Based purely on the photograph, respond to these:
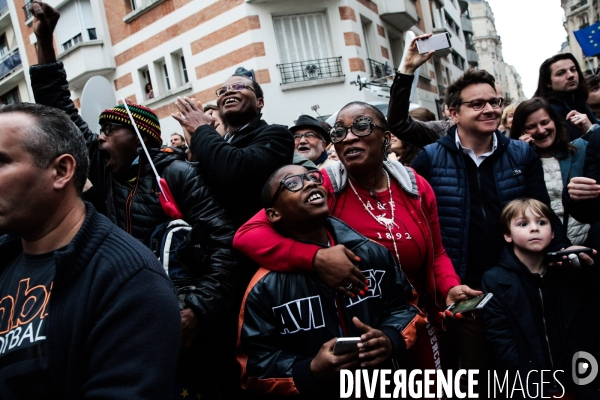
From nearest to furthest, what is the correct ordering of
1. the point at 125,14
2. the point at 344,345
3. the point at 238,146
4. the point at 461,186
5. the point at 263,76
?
the point at 344,345, the point at 238,146, the point at 461,186, the point at 263,76, the point at 125,14

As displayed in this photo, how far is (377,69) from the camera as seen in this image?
49.6ft

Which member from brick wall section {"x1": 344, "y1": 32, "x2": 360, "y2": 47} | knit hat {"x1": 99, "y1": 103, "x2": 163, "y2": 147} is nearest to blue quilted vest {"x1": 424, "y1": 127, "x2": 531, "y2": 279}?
knit hat {"x1": 99, "y1": 103, "x2": 163, "y2": 147}

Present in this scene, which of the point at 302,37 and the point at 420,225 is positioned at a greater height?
the point at 302,37

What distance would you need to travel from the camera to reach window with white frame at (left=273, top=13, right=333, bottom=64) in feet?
45.4

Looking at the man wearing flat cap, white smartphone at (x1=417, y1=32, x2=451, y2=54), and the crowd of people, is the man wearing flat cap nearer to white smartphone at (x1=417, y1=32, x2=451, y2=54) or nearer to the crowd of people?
the crowd of people

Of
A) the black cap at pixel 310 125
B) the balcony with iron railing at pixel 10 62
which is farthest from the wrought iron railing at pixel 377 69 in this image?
the balcony with iron railing at pixel 10 62

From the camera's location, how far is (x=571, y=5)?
6100 centimetres

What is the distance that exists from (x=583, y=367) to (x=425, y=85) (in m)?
17.4

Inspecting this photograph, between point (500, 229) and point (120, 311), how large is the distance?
7.89 ft

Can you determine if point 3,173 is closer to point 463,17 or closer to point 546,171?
point 546,171

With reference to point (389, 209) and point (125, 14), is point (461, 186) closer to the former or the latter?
point (389, 209)

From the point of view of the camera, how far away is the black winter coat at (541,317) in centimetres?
284

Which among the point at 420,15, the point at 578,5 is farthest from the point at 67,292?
the point at 578,5

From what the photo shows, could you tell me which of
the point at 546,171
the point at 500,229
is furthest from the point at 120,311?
the point at 546,171
